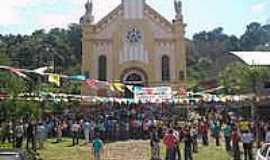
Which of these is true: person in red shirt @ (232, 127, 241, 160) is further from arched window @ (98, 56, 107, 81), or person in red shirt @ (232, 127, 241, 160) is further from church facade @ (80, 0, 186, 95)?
arched window @ (98, 56, 107, 81)

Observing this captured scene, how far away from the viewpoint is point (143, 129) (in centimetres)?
3353

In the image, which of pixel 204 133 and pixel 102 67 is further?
pixel 102 67

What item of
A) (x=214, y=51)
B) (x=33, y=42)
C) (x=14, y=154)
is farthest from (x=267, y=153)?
(x=214, y=51)

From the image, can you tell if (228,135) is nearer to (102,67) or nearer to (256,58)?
(256,58)

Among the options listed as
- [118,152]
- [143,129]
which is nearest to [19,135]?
[118,152]

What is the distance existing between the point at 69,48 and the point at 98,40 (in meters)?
43.9

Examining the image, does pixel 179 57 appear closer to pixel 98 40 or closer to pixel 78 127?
pixel 98 40

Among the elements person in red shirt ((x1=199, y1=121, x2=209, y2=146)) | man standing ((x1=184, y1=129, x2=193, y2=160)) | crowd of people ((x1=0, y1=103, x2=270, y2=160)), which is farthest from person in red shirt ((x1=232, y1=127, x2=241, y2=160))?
person in red shirt ((x1=199, y1=121, x2=209, y2=146))

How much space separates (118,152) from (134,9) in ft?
94.8

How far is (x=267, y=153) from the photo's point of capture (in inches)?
679

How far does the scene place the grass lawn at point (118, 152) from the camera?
25.2 meters

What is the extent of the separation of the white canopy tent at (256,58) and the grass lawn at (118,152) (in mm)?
21846

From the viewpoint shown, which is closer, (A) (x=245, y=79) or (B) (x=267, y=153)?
(B) (x=267, y=153)

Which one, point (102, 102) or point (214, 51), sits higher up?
point (214, 51)
